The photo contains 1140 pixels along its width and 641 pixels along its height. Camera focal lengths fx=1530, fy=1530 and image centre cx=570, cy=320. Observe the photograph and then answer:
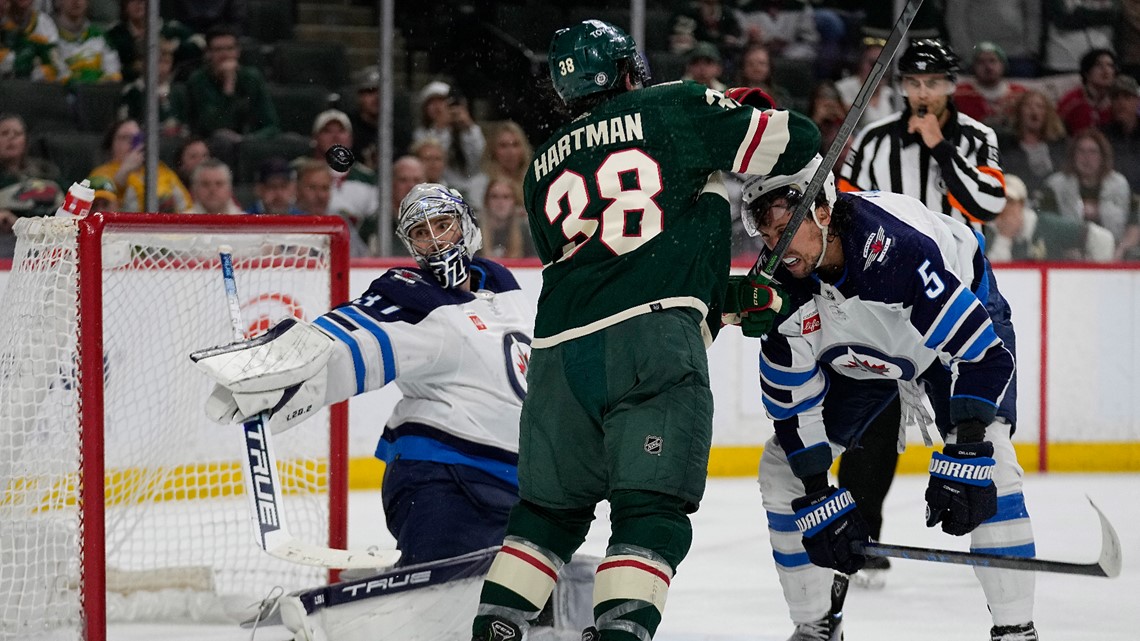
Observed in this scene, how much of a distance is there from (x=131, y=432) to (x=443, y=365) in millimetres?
1015

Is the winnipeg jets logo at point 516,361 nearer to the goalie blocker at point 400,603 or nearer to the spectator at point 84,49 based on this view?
the goalie blocker at point 400,603

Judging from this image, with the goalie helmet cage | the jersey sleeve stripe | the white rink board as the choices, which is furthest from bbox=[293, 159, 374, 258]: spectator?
the jersey sleeve stripe

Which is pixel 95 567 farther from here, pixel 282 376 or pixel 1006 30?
pixel 1006 30

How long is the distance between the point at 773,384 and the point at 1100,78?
3.87m

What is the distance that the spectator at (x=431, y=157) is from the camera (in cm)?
521

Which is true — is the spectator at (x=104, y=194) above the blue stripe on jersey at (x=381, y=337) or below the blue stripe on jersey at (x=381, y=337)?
below

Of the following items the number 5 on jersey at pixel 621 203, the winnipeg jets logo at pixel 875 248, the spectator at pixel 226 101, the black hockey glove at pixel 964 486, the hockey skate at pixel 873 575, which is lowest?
the hockey skate at pixel 873 575

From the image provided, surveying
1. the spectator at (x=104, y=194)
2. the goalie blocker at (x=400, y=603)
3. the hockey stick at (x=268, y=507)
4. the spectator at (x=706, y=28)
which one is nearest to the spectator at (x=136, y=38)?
the spectator at (x=104, y=194)

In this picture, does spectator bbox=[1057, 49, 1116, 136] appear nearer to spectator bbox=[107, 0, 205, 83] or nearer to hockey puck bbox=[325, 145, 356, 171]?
spectator bbox=[107, 0, 205, 83]

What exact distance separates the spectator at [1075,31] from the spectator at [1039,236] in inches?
27.0

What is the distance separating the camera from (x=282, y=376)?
2521 millimetres

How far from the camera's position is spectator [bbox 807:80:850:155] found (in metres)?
5.63

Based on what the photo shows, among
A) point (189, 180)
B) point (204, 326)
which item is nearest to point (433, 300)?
point (204, 326)

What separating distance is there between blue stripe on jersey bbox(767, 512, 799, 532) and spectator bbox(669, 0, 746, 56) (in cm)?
314
